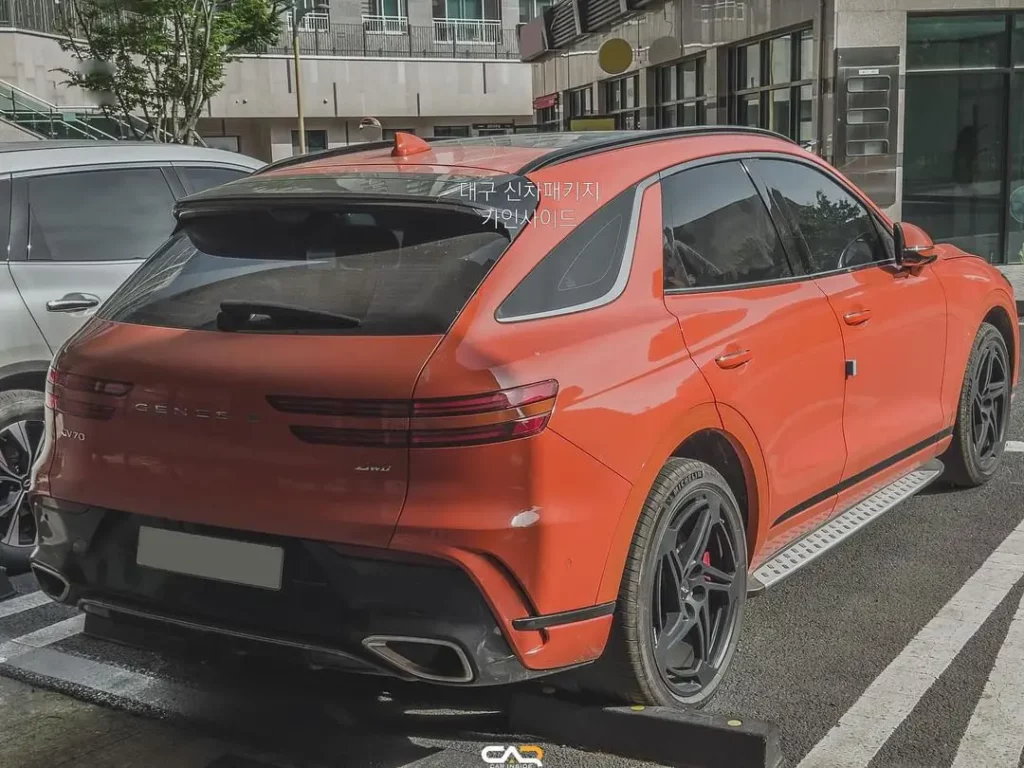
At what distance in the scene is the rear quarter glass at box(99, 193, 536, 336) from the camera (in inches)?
117

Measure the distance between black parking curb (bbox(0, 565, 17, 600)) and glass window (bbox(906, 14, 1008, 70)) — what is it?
13753 millimetres

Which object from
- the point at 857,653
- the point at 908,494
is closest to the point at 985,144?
the point at 908,494

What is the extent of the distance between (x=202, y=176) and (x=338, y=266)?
123 inches

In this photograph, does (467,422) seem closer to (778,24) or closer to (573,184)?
(573,184)

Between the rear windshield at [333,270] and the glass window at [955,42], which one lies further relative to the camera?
the glass window at [955,42]

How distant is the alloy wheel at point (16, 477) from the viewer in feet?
16.3

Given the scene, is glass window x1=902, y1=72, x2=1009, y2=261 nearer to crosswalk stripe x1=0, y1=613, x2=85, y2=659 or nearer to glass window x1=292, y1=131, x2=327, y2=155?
crosswalk stripe x1=0, y1=613, x2=85, y2=659

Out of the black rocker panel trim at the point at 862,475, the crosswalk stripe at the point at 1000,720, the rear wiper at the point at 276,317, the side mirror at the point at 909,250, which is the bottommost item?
the crosswalk stripe at the point at 1000,720

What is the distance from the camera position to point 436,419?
9.09ft

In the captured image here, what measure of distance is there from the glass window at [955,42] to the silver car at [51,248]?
12276 mm

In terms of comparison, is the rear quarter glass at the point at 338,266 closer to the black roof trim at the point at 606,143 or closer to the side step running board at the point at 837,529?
the black roof trim at the point at 606,143

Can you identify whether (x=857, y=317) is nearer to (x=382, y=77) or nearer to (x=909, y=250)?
(x=909, y=250)

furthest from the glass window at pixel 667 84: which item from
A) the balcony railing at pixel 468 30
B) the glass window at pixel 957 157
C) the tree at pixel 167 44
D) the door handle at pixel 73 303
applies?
the balcony railing at pixel 468 30

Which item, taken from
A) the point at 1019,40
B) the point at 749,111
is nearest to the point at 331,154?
the point at 1019,40
